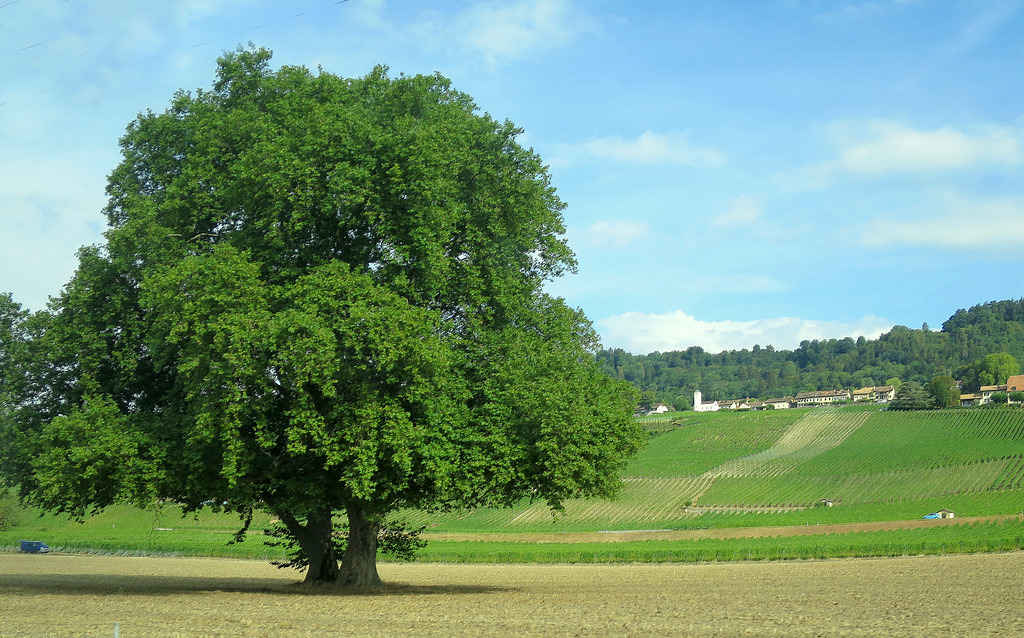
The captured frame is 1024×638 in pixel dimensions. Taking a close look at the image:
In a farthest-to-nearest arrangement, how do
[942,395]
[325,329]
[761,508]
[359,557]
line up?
1. [942,395]
2. [761,508]
3. [359,557]
4. [325,329]

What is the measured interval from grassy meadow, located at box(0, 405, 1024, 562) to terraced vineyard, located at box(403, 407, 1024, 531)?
217mm

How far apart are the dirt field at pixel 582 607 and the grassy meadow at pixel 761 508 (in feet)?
56.2

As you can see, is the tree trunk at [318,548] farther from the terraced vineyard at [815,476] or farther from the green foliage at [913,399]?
the green foliage at [913,399]

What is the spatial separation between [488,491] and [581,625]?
270 inches

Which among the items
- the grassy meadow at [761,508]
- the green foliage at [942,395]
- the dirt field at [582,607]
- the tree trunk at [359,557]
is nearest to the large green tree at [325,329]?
the tree trunk at [359,557]

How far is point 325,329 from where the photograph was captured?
73.0 feet

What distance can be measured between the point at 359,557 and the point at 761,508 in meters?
74.0

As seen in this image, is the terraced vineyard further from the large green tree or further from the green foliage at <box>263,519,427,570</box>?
the large green tree

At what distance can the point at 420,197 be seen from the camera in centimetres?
Result: 2503

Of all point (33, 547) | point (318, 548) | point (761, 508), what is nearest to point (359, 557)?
point (318, 548)

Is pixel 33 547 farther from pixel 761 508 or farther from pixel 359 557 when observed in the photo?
pixel 761 508

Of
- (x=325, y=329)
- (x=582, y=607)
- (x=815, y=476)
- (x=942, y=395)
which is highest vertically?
(x=325, y=329)

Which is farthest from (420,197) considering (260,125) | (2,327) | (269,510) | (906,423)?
(906,423)

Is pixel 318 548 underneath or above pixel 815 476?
above
